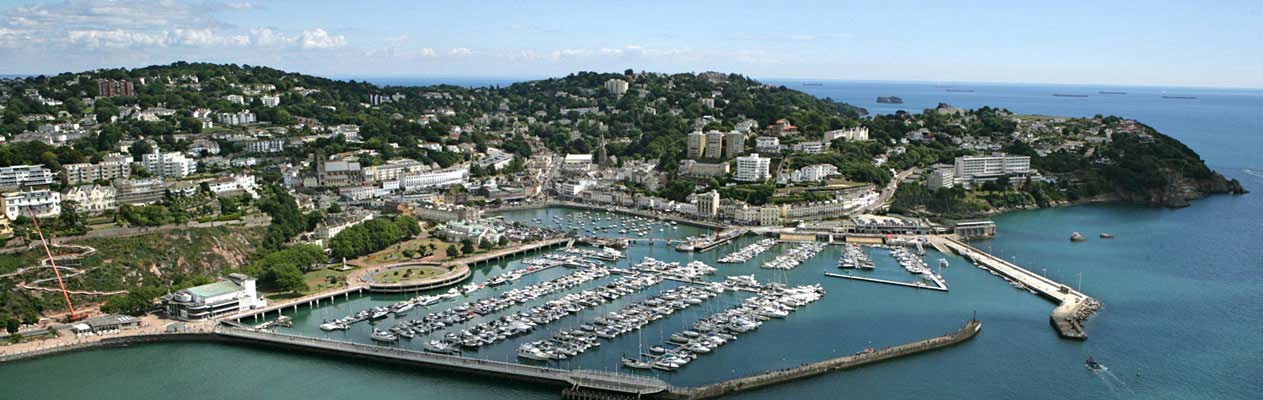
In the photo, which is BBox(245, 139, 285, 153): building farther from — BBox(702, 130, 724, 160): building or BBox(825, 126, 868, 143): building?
BBox(825, 126, 868, 143): building

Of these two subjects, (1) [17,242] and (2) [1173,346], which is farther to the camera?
(1) [17,242]

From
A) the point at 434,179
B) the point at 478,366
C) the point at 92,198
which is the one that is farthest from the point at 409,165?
the point at 478,366

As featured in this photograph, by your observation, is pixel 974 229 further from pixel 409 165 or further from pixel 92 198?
pixel 92 198

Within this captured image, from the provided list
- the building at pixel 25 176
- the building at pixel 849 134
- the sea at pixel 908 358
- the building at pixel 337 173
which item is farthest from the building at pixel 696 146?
the building at pixel 25 176

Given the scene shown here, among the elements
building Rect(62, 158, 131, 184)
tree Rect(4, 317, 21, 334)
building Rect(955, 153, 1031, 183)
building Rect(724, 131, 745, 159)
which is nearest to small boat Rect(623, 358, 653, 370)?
tree Rect(4, 317, 21, 334)

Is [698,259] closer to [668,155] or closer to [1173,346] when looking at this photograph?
[1173,346]

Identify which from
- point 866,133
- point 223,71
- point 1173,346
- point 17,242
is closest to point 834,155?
point 866,133
